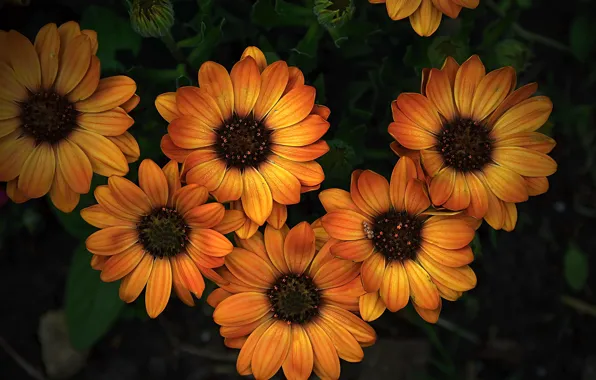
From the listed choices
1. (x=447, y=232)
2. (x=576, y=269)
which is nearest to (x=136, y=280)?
(x=447, y=232)

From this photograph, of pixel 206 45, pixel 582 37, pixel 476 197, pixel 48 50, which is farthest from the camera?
pixel 582 37

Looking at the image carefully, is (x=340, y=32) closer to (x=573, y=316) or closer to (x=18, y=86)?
(x=18, y=86)

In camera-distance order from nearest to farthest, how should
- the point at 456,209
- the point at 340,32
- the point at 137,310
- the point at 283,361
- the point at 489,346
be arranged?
the point at 456,209 < the point at 283,361 < the point at 340,32 < the point at 137,310 < the point at 489,346

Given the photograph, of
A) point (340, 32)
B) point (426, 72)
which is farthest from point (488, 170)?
point (340, 32)

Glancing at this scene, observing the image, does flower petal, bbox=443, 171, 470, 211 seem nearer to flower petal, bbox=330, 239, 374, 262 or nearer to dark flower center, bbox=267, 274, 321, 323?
flower petal, bbox=330, 239, 374, 262

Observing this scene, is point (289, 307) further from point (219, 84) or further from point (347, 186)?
point (219, 84)

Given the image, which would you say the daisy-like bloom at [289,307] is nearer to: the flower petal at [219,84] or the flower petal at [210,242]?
the flower petal at [210,242]

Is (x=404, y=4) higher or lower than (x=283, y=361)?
higher

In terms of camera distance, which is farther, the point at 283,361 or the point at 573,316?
the point at 573,316
